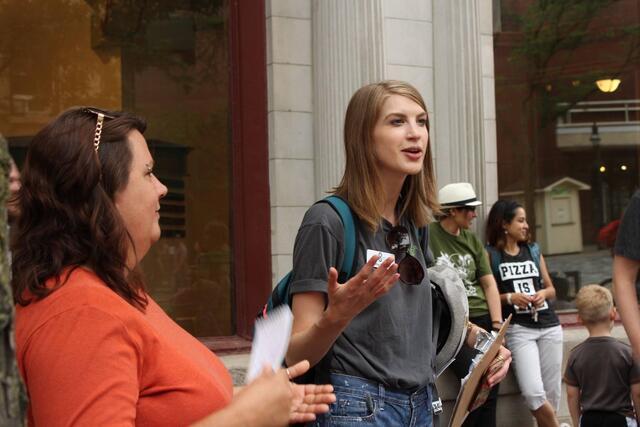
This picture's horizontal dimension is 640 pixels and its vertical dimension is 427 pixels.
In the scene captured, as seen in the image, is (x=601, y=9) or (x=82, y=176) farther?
(x=601, y=9)

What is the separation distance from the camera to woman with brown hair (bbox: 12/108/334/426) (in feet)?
6.61

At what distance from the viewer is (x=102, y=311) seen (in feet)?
6.91

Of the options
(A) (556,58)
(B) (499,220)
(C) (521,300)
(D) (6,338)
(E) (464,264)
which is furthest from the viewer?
(A) (556,58)

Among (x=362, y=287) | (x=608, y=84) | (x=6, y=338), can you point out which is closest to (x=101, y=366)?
(x=6, y=338)

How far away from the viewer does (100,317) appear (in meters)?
2.09

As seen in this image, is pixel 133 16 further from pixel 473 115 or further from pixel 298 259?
pixel 298 259

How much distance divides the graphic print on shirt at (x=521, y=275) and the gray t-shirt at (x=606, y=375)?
165cm

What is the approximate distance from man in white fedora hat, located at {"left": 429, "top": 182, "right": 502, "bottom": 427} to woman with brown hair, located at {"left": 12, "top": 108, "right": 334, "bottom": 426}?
5.95 meters

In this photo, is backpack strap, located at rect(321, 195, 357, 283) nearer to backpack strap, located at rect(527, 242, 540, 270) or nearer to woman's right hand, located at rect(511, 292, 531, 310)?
woman's right hand, located at rect(511, 292, 531, 310)

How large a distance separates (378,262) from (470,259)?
498 centimetres

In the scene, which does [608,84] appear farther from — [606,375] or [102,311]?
[102,311]

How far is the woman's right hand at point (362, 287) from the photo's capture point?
9.68ft

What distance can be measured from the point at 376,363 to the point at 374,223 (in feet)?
1.60

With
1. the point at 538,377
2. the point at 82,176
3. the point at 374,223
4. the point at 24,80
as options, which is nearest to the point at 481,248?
the point at 538,377
